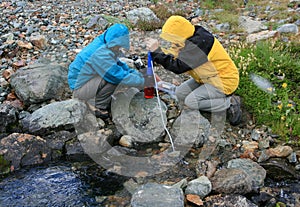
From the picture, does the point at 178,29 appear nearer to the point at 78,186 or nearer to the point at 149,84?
the point at 149,84

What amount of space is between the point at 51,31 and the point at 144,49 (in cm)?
241

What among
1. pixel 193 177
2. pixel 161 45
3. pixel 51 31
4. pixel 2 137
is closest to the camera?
pixel 193 177

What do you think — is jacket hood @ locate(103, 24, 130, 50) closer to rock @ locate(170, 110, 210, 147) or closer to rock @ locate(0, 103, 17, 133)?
rock @ locate(170, 110, 210, 147)

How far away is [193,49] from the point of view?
5.30 m

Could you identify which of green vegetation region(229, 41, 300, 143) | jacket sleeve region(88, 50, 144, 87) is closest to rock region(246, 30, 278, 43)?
green vegetation region(229, 41, 300, 143)

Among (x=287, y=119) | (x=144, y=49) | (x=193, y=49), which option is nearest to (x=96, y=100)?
(x=193, y=49)

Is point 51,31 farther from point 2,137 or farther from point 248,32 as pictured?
point 248,32

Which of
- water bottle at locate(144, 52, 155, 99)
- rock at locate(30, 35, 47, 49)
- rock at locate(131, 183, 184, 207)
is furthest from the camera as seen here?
rock at locate(30, 35, 47, 49)

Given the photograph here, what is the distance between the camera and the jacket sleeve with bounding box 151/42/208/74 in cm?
532

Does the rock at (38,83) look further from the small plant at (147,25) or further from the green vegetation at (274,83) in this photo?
the green vegetation at (274,83)

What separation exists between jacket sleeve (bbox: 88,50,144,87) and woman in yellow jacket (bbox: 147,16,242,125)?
50 cm

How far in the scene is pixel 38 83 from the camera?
19.9ft

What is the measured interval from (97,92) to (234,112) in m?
2.21

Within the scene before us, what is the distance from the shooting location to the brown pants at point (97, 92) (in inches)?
225
